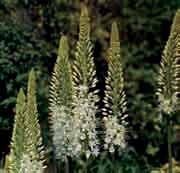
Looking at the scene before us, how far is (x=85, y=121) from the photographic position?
13.1 feet

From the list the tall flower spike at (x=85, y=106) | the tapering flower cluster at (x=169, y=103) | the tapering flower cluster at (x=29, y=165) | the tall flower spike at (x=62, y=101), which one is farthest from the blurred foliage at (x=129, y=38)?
the tapering flower cluster at (x=29, y=165)

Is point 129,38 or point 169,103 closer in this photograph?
point 169,103

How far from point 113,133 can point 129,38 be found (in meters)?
3.28

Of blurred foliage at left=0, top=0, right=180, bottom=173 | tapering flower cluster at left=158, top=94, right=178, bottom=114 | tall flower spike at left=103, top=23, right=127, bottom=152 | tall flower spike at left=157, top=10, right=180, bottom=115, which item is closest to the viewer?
tall flower spike at left=103, top=23, right=127, bottom=152

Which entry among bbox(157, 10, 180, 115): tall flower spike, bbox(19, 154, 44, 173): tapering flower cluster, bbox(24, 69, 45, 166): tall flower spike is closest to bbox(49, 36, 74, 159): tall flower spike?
bbox(24, 69, 45, 166): tall flower spike

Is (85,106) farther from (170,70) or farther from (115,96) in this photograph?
(170,70)

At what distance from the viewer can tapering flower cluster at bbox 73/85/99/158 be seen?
12.9 ft

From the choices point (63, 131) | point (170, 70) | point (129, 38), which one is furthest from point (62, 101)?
point (129, 38)

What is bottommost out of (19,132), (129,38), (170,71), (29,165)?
(29,165)

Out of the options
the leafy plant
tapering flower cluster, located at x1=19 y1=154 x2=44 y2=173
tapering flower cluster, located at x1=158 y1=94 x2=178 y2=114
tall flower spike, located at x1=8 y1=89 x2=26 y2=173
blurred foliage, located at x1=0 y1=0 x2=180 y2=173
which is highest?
blurred foliage, located at x1=0 y1=0 x2=180 y2=173

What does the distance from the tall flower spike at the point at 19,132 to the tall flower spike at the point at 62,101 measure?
0.52 meters

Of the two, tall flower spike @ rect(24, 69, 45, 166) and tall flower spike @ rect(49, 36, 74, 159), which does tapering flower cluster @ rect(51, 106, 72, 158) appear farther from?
tall flower spike @ rect(24, 69, 45, 166)

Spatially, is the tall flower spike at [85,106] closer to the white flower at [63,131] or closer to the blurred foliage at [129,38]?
the white flower at [63,131]

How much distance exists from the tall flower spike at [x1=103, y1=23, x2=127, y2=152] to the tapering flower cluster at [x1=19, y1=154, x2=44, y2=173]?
0.69 metres
